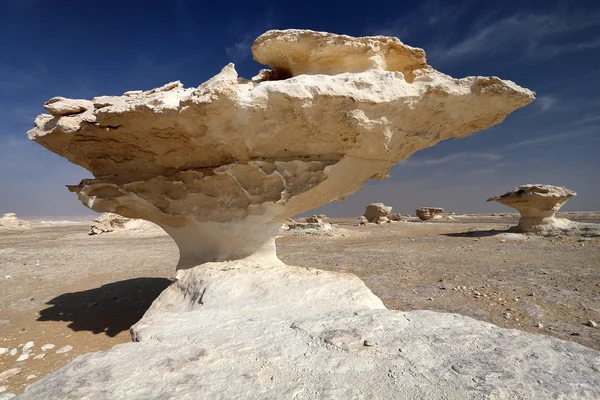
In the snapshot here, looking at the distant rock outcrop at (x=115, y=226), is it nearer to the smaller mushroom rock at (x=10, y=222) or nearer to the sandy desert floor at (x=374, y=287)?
the sandy desert floor at (x=374, y=287)

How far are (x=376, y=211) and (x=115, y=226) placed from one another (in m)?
19.4

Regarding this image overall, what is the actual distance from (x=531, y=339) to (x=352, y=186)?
11.8 ft

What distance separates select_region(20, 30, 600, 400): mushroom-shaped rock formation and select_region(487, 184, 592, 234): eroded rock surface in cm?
1310

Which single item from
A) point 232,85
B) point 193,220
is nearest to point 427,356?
point 232,85

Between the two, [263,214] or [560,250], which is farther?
[560,250]

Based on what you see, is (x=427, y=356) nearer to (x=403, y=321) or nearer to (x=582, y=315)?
(x=403, y=321)

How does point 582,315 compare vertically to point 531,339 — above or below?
below

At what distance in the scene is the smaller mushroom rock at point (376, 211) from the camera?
89.8 ft

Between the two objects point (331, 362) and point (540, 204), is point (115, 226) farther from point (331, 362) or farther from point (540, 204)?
point (540, 204)

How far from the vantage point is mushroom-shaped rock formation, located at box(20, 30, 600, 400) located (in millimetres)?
1746

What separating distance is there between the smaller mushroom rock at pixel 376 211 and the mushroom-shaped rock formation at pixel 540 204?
1190cm

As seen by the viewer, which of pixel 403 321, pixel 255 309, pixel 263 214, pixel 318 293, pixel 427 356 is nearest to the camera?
pixel 427 356

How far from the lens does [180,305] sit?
12.8ft

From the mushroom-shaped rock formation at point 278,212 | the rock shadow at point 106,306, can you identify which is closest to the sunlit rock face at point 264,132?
A: the mushroom-shaped rock formation at point 278,212
